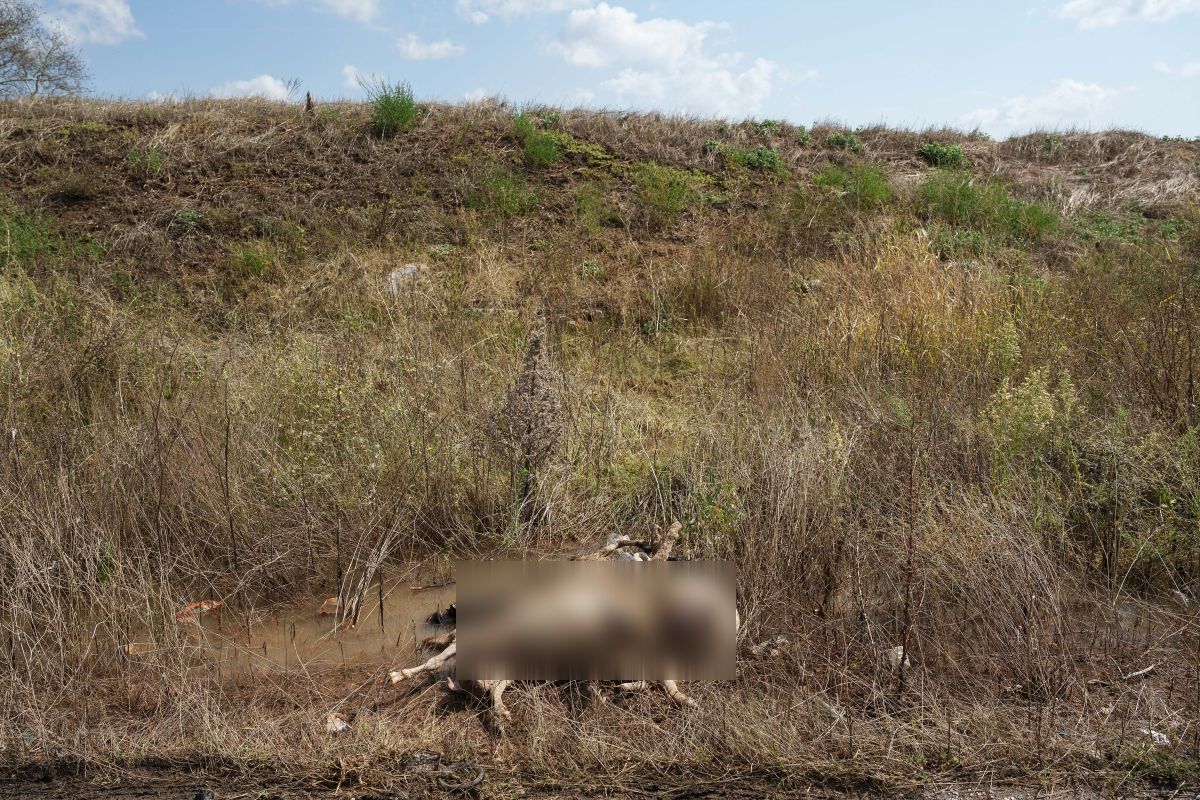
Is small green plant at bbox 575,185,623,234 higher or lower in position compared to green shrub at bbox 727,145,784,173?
lower

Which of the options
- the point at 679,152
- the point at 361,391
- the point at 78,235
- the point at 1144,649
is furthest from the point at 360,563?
the point at 679,152

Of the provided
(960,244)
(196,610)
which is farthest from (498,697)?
(960,244)

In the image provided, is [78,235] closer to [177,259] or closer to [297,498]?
[177,259]

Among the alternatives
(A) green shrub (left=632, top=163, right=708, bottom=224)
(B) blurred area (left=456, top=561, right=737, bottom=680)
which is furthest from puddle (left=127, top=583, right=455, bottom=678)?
(A) green shrub (left=632, top=163, right=708, bottom=224)

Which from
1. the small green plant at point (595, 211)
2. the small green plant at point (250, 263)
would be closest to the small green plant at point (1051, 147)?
the small green plant at point (595, 211)

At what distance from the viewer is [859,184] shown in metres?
10.1

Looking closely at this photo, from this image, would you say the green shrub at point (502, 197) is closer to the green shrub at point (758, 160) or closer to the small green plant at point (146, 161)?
the green shrub at point (758, 160)

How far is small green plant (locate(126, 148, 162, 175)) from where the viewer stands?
1005 cm

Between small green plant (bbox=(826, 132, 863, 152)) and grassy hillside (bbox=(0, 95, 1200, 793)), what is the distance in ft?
7.41

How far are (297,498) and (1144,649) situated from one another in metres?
3.94

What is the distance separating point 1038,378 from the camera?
4594 millimetres

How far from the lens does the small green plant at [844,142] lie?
12156 millimetres

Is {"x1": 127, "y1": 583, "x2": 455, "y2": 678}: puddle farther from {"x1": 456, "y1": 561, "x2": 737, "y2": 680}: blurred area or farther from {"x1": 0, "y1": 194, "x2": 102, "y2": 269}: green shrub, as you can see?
{"x1": 0, "y1": 194, "x2": 102, "y2": 269}: green shrub

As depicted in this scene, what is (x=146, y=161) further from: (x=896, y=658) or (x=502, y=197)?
(x=896, y=658)
